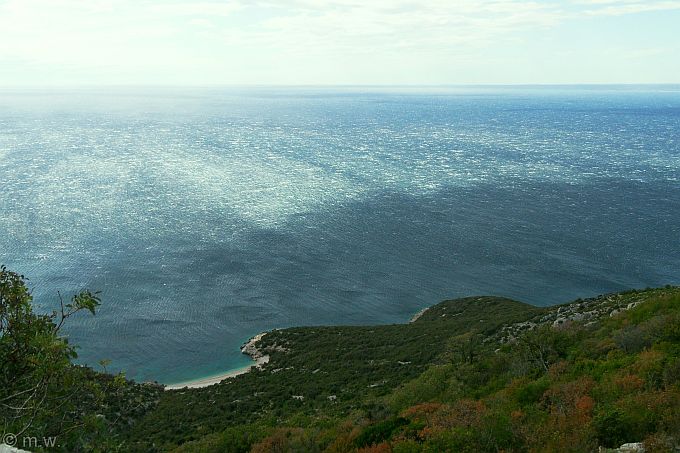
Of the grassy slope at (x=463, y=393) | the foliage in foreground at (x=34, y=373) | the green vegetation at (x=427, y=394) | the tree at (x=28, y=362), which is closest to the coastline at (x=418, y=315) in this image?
the green vegetation at (x=427, y=394)

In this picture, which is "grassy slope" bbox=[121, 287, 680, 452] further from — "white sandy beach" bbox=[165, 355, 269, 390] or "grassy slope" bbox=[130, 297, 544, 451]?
"white sandy beach" bbox=[165, 355, 269, 390]

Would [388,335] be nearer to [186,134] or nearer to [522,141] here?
[522,141]

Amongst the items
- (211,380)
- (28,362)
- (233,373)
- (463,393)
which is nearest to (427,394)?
(463,393)

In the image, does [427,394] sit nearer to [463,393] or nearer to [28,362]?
[463,393]

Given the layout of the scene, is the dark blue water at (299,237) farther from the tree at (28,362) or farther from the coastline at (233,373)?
the tree at (28,362)

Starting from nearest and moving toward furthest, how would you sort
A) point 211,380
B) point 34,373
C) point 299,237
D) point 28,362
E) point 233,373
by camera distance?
point 34,373 < point 28,362 < point 211,380 < point 233,373 < point 299,237

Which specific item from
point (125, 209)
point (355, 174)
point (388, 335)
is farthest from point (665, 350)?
point (355, 174)
